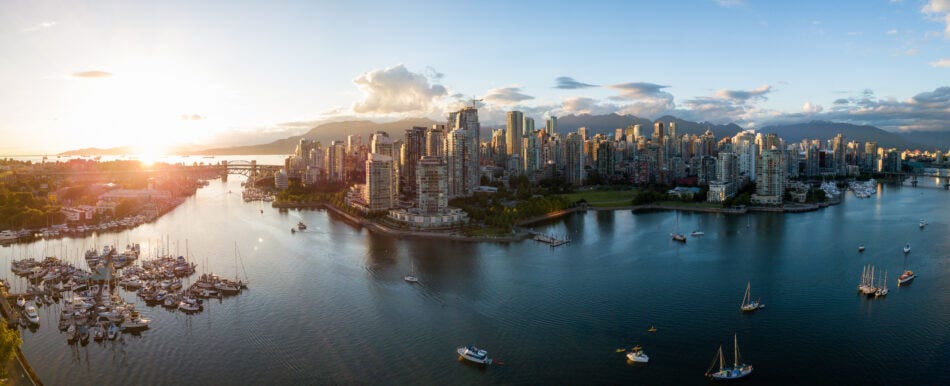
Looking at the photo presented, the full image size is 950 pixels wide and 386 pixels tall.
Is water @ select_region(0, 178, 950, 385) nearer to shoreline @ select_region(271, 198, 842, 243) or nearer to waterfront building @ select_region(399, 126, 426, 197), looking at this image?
shoreline @ select_region(271, 198, 842, 243)

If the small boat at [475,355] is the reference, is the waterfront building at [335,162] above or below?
above

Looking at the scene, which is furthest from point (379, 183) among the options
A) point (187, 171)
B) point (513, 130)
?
point (187, 171)

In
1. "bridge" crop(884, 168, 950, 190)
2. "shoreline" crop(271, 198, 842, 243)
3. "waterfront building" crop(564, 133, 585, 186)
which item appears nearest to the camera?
"shoreline" crop(271, 198, 842, 243)

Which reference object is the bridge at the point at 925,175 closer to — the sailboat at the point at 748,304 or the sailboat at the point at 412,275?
the sailboat at the point at 748,304

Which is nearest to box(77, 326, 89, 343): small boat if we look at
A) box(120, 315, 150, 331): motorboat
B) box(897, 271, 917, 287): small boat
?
box(120, 315, 150, 331): motorboat

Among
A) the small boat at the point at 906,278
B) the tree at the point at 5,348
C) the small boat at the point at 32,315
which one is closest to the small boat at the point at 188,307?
the small boat at the point at 32,315

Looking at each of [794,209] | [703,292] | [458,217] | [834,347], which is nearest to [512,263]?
[703,292]

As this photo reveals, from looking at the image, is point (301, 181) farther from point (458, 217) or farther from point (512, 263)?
point (512, 263)
